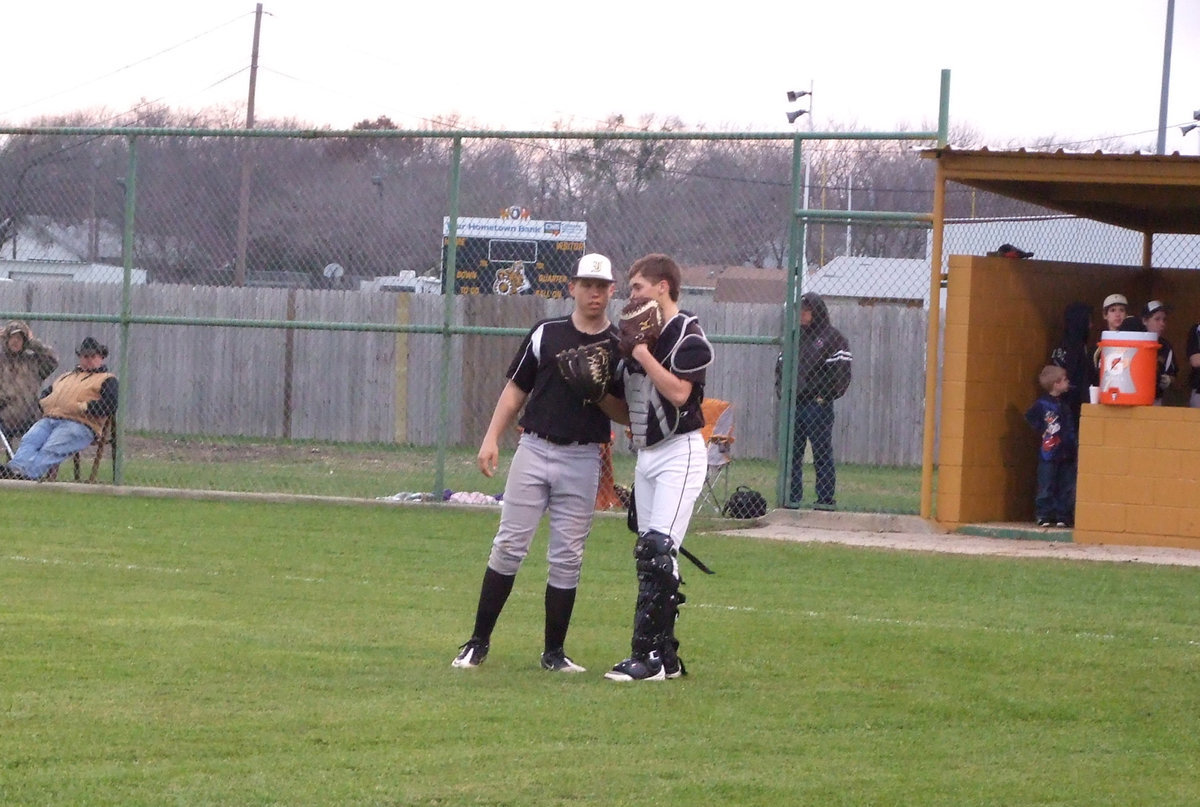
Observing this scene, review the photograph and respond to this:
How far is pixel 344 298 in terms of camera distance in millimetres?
17172

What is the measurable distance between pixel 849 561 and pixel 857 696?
4.75 metres

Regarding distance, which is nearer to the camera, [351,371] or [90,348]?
[90,348]

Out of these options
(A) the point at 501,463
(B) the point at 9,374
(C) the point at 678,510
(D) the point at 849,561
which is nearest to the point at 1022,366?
(D) the point at 849,561

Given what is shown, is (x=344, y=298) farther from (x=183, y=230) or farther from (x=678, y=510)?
(x=678, y=510)

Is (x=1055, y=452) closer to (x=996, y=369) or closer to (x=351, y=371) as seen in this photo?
(x=996, y=369)

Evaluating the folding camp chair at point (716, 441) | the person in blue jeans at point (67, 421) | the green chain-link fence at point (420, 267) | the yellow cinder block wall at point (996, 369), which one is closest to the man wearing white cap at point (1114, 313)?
the yellow cinder block wall at point (996, 369)

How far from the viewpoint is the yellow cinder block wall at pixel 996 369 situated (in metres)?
12.8

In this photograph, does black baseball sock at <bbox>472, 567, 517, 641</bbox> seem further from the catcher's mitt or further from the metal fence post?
the metal fence post

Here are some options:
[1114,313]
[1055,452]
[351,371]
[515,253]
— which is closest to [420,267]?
[515,253]

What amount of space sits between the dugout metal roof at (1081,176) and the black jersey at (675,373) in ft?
20.2

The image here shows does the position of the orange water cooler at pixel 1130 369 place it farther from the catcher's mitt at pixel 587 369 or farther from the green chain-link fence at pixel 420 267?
the catcher's mitt at pixel 587 369

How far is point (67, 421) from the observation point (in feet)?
49.7

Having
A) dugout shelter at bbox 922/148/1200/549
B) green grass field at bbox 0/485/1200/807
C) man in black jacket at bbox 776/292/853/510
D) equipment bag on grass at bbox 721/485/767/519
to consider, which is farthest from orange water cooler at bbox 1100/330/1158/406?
equipment bag on grass at bbox 721/485/767/519

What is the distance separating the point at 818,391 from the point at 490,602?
6.95 meters
